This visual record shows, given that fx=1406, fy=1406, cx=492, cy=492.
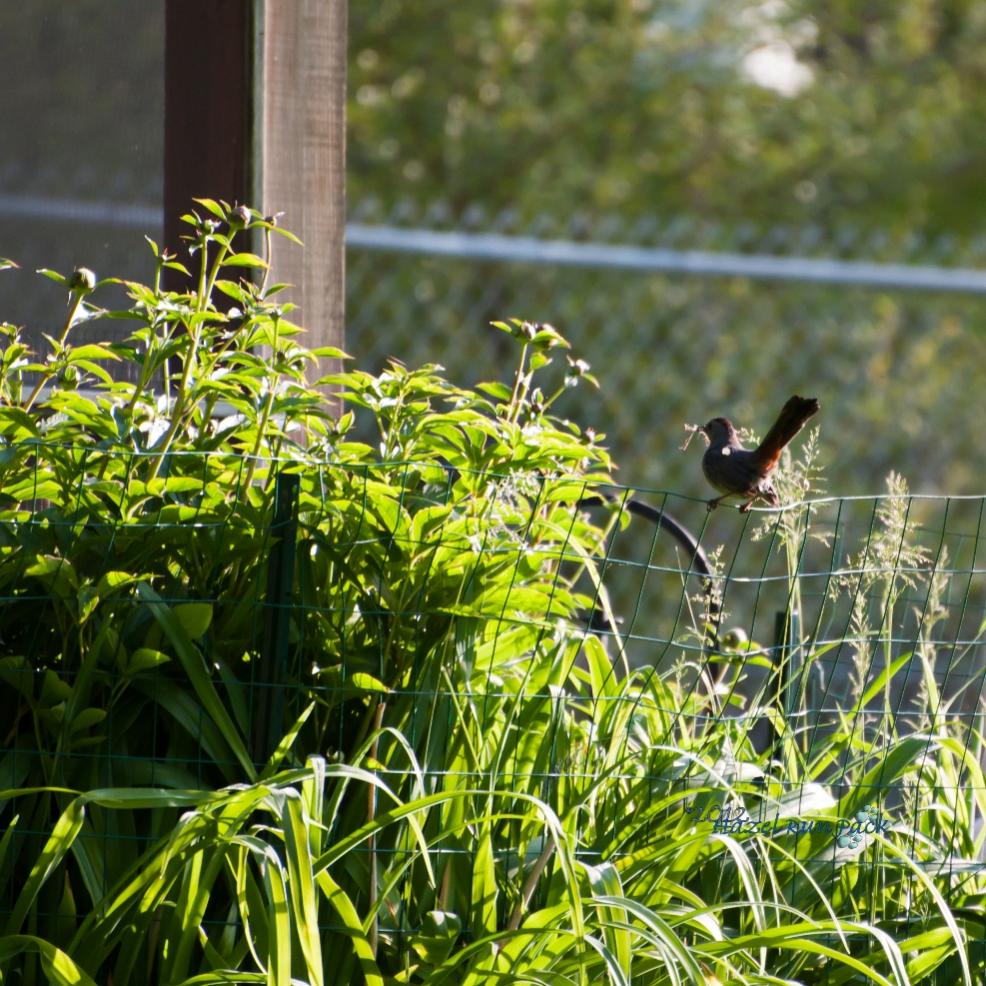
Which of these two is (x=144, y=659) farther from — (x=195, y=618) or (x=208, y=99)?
(x=208, y=99)

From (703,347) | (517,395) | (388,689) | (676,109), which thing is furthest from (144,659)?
(676,109)

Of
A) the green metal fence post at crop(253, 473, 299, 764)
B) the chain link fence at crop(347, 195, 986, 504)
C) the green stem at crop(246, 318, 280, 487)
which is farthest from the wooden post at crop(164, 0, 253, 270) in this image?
the chain link fence at crop(347, 195, 986, 504)

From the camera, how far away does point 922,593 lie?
304 centimetres

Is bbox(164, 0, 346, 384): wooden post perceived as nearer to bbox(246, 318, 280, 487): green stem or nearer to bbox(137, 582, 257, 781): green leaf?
bbox(246, 318, 280, 487): green stem

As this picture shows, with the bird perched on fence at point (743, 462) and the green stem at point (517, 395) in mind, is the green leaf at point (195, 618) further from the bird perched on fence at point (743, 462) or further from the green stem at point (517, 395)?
the bird perched on fence at point (743, 462)

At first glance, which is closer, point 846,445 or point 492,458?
point 492,458

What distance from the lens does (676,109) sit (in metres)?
8.33

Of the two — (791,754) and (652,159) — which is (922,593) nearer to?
(791,754)

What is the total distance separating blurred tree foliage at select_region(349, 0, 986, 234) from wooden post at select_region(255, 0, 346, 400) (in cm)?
562

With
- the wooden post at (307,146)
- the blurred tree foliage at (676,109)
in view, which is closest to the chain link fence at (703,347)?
the blurred tree foliage at (676,109)

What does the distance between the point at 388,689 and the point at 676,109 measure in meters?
7.35

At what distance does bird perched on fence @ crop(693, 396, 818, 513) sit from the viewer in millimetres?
1647

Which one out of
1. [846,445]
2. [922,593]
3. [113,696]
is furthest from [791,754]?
[846,445]

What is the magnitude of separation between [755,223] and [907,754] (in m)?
7.04
